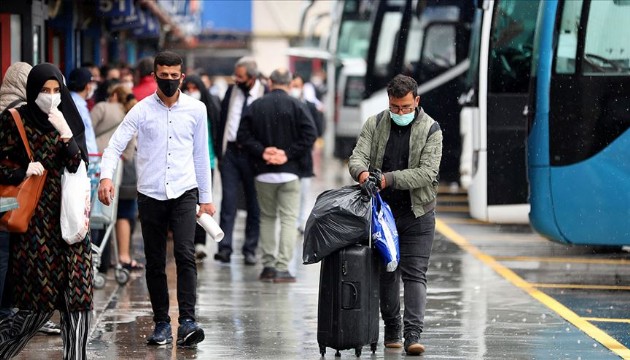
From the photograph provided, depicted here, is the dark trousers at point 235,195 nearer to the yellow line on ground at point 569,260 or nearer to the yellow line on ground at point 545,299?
the yellow line on ground at point 545,299

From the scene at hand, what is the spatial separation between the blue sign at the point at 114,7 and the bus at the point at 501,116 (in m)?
6.21

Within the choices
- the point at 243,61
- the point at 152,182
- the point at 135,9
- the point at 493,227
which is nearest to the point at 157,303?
the point at 152,182

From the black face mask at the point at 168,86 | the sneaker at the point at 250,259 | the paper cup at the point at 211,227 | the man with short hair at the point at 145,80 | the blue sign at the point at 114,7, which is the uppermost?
the black face mask at the point at 168,86

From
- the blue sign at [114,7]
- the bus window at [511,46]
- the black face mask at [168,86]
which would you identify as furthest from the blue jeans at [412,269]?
the blue sign at [114,7]

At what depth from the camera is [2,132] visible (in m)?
7.83

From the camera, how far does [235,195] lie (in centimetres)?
1398

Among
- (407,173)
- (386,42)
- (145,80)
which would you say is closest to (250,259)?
(145,80)

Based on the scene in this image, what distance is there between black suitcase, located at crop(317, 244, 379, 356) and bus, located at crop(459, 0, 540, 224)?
6160 millimetres

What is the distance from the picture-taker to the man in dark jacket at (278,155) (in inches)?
495

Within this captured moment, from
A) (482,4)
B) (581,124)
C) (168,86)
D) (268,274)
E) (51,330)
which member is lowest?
(268,274)

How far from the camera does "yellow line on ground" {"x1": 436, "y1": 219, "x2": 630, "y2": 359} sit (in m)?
9.52

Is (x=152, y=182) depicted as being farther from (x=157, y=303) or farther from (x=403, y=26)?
(x=403, y=26)

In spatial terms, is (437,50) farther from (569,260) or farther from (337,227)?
(337,227)

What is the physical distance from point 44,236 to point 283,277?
16.0ft
